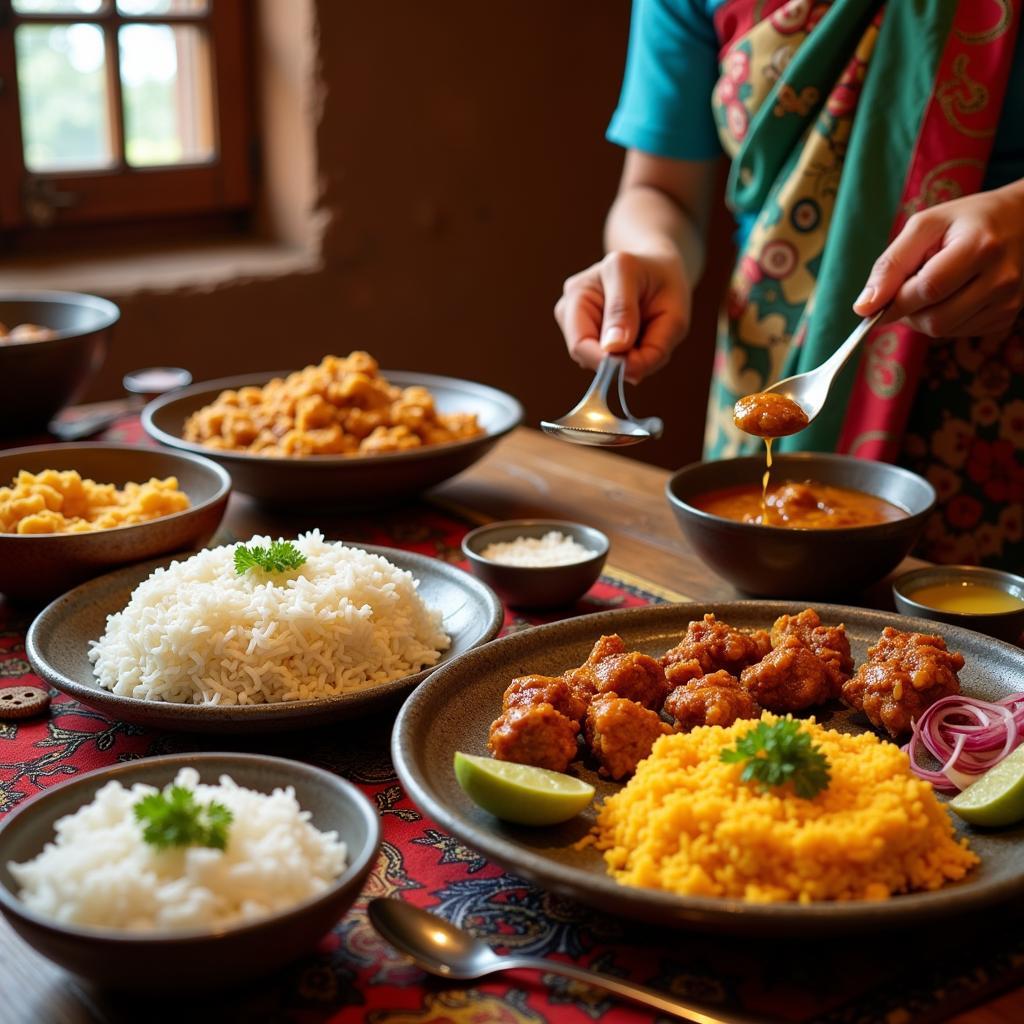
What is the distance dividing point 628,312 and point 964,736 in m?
1.10

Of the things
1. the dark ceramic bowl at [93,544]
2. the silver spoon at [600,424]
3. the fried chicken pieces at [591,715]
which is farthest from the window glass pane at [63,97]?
the fried chicken pieces at [591,715]

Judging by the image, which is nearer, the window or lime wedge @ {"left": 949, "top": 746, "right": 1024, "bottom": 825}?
lime wedge @ {"left": 949, "top": 746, "right": 1024, "bottom": 825}

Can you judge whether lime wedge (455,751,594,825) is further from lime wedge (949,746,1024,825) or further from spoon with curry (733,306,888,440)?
spoon with curry (733,306,888,440)

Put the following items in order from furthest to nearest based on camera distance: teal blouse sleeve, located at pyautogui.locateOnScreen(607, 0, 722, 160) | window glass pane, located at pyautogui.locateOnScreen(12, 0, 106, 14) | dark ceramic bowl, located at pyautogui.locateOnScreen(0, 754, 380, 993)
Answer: window glass pane, located at pyautogui.locateOnScreen(12, 0, 106, 14) < teal blouse sleeve, located at pyautogui.locateOnScreen(607, 0, 722, 160) < dark ceramic bowl, located at pyautogui.locateOnScreen(0, 754, 380, 993)

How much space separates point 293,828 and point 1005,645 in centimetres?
94

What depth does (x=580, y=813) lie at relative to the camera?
1.30 meters

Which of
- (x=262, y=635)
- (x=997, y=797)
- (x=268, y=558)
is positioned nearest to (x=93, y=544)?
(x=268, y=558)

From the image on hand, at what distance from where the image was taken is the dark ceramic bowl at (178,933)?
0.96m

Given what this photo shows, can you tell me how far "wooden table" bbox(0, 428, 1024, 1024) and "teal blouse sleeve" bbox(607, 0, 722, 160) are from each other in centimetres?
73

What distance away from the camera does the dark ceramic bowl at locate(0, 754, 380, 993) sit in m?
0.96

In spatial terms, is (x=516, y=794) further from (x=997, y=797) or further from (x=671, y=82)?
(x=671, y=82)

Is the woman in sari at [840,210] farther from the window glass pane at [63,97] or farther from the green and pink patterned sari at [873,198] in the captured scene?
the window glass pane at [63,97]

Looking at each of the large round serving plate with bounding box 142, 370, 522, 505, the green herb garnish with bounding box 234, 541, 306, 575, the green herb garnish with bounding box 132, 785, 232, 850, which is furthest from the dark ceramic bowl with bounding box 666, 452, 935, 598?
the green herb garnish with bounding box 132, 785, 232, 850

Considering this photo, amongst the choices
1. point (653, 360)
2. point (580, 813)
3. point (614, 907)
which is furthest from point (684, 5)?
point (614, 907)
